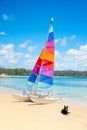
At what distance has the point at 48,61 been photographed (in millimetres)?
19953

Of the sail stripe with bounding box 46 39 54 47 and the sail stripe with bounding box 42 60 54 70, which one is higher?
the sail stripe with bounding box 46 39 54 47

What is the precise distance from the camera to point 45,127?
1048cm

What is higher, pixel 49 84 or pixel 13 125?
pixel 49 84

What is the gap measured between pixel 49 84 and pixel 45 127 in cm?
996

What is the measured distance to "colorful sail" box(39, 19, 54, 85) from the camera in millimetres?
19797

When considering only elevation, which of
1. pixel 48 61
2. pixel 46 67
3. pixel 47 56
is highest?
pixel 47 56

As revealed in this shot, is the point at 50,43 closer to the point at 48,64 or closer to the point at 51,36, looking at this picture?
the point at 51,36

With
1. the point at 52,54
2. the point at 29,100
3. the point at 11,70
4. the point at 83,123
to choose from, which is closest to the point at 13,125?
the point at 83,123

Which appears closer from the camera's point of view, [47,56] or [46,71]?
[47,56]

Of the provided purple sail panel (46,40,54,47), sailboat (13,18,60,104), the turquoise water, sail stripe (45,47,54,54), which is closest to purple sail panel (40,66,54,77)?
sailboat (13,18,60,104)

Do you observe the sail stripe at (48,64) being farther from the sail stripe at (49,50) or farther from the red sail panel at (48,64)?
the sail stripe at (49,50)

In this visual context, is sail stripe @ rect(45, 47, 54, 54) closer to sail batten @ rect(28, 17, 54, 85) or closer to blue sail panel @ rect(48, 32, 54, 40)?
sail batten @ rect(28, 17, 54, 85)

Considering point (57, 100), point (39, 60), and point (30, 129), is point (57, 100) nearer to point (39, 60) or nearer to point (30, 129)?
point (39, 60)

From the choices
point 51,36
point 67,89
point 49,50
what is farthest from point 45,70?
point 67,89
